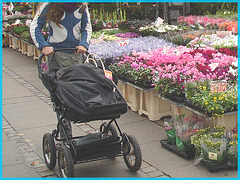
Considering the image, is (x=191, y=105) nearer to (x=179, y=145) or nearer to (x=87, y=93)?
(x=179, y=145)

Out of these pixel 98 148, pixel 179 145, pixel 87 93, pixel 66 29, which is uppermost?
pixel 66 29

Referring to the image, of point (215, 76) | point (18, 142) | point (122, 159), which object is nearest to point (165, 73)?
point (215, 76)

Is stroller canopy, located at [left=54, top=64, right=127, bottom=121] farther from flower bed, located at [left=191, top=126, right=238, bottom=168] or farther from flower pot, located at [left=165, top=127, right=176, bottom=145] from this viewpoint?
flower pot, located at [left=165, top=127, right=176, bottom=145]

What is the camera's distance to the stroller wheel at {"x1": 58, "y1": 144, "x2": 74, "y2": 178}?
4.27m

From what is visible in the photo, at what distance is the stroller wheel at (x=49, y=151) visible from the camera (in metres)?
4.74

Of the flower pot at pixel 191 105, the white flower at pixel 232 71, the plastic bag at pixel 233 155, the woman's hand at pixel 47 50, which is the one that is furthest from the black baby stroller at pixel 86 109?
the white flower at pixel 232 71

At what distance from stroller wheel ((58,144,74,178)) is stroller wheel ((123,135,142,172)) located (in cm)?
66

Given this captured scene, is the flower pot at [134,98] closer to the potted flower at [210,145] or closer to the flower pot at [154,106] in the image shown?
the flower pot at [154,106]

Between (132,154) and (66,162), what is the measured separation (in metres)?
0.76

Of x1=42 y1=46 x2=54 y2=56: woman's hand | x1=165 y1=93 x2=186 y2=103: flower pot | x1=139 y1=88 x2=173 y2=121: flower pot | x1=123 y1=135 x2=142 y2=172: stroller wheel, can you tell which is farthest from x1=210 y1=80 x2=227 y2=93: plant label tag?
x1=42 y1=46 x2=54 y2=56: woman's hand

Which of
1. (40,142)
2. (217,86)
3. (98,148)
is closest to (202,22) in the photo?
(217,86)

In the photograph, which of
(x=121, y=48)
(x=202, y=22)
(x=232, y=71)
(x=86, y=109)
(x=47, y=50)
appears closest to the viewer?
(x=86, y=109)

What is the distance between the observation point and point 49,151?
4898 millimetres

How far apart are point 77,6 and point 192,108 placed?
193 cm
